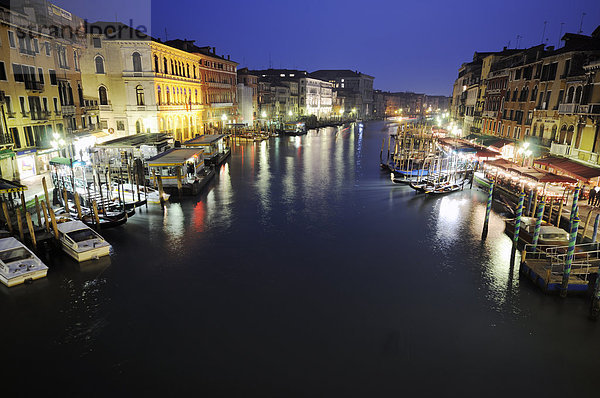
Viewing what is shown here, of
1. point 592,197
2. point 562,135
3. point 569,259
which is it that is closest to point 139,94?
A: point 562,135

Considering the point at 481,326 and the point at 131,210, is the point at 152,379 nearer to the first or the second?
the point at 481,326

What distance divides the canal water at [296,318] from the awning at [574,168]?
6564 millimetres

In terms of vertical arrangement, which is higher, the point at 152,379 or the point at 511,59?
the point at 511,59

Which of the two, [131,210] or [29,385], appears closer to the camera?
[29,385]

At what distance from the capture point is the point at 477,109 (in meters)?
57.1

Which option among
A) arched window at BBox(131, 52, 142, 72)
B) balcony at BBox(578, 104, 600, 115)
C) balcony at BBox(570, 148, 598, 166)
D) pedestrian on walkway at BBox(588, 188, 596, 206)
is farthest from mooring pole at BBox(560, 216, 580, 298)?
arched window at BBox(131, 52, 142, 72)

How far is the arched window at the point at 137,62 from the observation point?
44094mm

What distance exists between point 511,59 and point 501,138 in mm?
9734

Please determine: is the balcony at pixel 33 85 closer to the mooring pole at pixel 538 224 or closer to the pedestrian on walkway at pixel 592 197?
the mooring pole at pixel 538 224

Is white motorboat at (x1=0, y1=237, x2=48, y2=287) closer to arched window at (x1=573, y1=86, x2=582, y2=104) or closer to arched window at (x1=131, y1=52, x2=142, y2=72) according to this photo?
arched window at (x1=131, y1=52, x2=142, y2=72)

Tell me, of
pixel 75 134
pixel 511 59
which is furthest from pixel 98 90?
pixel 511 59

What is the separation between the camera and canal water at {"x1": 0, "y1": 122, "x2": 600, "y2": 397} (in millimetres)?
11195

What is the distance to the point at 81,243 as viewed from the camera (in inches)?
725

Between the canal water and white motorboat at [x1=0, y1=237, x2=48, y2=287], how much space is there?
2.03 ft
